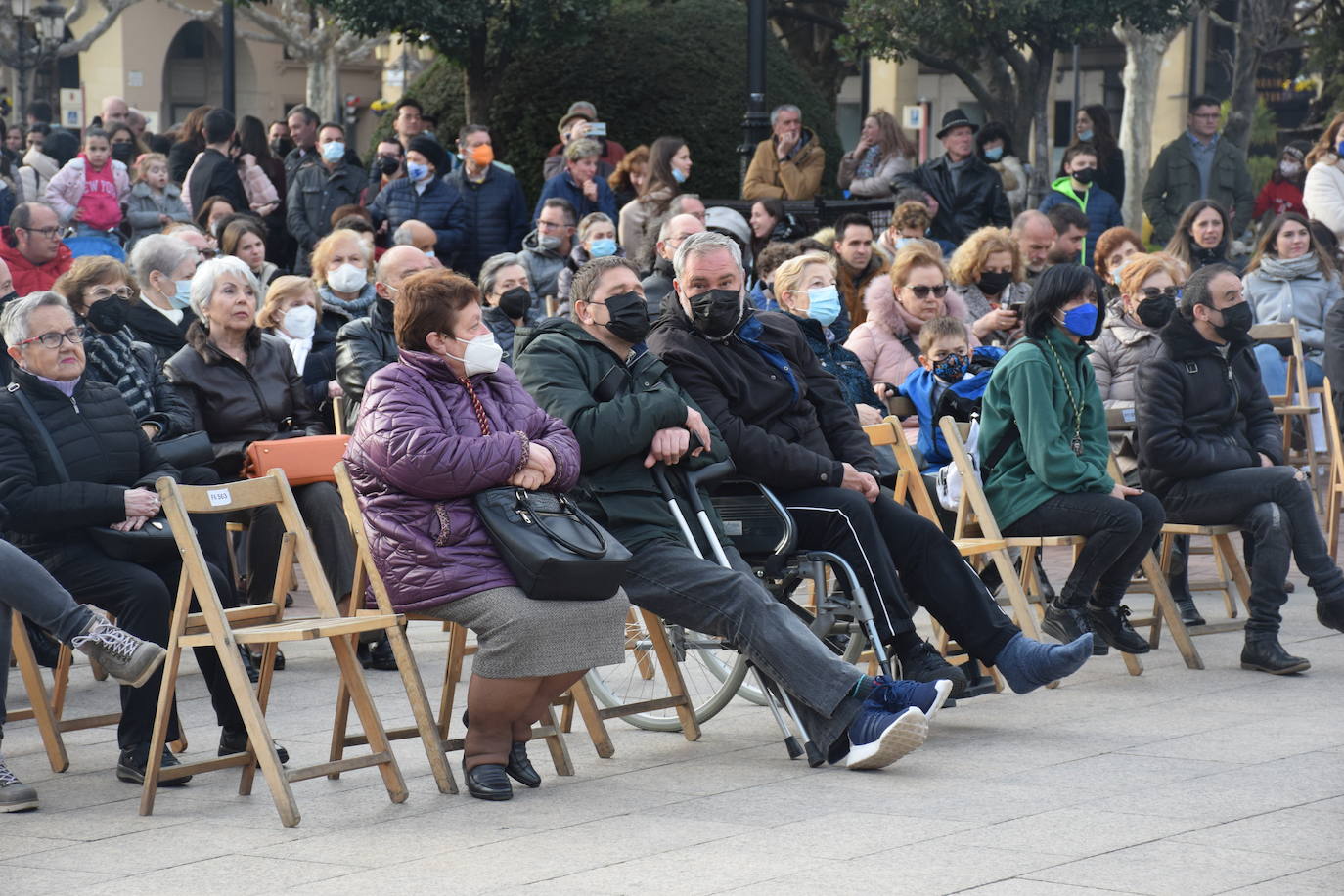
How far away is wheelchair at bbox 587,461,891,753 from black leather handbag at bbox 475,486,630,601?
2.05ft

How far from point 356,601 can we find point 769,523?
4.90ft

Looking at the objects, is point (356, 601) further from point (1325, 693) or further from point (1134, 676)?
point (1325, 693)

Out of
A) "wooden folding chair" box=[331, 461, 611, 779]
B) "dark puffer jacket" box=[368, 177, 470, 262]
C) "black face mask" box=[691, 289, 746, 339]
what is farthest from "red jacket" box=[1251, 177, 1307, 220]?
"wooden folding chair" box=[331, 461, 611, 779]

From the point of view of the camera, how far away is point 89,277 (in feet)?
27.8

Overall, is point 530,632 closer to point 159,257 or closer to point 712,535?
point 712,535

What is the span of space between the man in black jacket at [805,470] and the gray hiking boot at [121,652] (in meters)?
2.22

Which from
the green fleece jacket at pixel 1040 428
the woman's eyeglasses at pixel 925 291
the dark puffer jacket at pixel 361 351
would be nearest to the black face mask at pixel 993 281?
the woman's eyeglasses at pixel 925 291

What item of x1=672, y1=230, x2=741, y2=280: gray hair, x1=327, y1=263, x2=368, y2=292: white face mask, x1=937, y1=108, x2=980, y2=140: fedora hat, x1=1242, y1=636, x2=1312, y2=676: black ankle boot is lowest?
x1=1242, y1=636, x2=1312, y2=676: black ankle boot

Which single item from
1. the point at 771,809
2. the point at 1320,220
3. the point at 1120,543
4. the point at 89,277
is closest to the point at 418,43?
the point at 1320,220

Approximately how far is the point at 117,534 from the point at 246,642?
0.84 m

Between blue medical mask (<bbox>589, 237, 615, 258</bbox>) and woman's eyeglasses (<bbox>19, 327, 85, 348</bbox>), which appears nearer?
woman's eyeglasses (<bbox>19, 327, 85, 348</bbox>)

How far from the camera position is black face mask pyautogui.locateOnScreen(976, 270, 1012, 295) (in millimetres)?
11391

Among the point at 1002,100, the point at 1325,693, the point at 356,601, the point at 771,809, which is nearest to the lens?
the point at 771,809

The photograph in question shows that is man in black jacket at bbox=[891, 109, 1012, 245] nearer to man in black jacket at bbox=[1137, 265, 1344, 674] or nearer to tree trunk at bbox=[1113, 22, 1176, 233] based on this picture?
man in black jacket at bbox=[1137, 265, 1344, 674]
